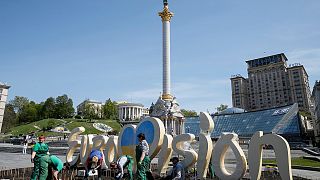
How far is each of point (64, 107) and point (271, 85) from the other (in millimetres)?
91721

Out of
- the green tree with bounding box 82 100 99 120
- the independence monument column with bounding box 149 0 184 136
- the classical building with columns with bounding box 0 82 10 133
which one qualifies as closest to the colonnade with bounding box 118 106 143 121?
the green tree with bounding box 82 100 99 120

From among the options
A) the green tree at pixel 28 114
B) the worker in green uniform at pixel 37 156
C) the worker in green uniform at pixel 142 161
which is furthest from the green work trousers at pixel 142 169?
the green tree at pixel 28 114

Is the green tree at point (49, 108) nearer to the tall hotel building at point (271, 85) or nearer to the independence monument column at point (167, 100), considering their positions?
the independence monument column at point (167, 100)

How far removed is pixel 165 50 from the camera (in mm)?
61469

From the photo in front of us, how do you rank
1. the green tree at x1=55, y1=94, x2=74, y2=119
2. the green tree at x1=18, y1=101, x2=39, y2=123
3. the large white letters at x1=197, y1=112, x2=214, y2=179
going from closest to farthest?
the large white letters at x1=197, y1=112, x2=214, y2=179 < the green tree at x1=55, y1=94, x2=74, y2=119 < the green tree at x1=18, y1=101, x2=39, y2=123

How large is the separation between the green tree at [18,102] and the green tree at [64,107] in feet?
65.4

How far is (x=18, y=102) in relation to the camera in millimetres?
128875

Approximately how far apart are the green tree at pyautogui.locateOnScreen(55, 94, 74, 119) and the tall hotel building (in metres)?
76.6

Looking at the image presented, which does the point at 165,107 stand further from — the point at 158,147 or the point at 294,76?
the point at 294,76

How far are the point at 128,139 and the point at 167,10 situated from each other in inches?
2072

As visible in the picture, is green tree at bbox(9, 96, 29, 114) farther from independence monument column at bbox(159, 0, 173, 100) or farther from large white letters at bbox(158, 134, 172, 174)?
large white letters at bbox(158, 134, 172, 174)

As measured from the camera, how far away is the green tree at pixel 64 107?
11850cm

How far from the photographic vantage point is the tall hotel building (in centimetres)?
11625

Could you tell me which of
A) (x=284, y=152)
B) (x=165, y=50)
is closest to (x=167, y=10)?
(x=165, y=50)
